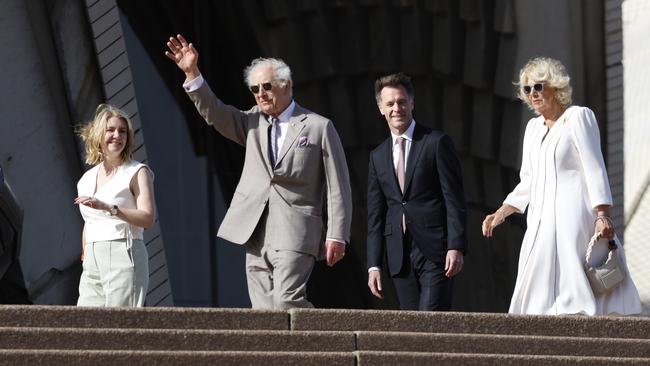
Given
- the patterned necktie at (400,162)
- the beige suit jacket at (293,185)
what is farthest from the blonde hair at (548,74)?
the beige suit jacket at (293,185)

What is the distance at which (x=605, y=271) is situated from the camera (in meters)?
9.16

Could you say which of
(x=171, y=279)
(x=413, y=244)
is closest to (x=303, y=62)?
(x=171, y=279)

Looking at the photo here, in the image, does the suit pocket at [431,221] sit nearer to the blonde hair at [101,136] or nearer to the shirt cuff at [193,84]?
the shirt cuff at [193,84]

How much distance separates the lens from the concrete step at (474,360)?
7.82 metres

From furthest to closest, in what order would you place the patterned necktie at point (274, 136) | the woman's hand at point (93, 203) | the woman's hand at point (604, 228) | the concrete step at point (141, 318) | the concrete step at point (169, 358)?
the patterned necktie at point (274, 136) < the woman's hand at point (604, 228) < the woman's hand at point (93, 203) < the concrete step at point (141, 318) < the concrete step at point (169, 358)

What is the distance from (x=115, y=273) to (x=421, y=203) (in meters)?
1.80

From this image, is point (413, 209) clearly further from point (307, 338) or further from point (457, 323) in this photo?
point (307, 338)

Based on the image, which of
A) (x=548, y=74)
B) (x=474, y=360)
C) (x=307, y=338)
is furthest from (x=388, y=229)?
(x=474, y=360)

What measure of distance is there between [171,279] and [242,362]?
10.8m

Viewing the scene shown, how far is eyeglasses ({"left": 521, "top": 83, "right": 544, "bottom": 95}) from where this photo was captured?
30.6ft

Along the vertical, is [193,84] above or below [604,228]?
above

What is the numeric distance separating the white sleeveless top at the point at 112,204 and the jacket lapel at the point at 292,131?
0.77 meters

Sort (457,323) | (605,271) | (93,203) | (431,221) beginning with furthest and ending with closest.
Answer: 1. (431,221)
2. (605,271)
3. (93,203)
4. (457,323)

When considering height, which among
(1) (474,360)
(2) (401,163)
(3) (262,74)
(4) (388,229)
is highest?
(3) (262,74)
